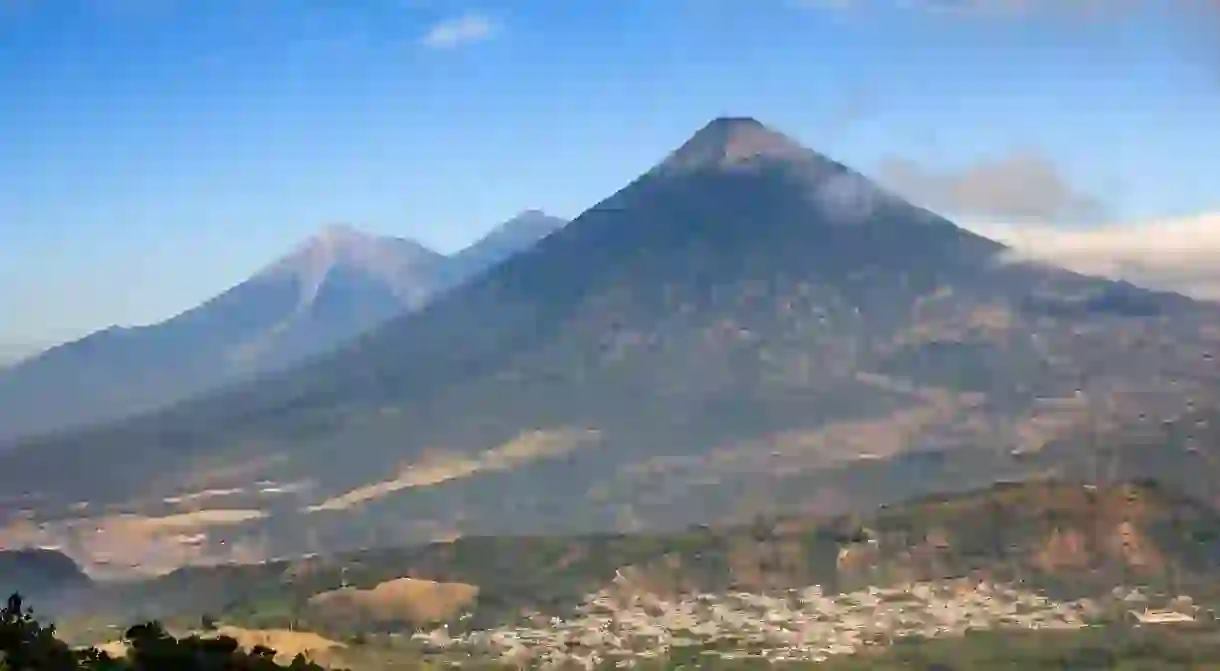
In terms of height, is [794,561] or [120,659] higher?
[120,659]

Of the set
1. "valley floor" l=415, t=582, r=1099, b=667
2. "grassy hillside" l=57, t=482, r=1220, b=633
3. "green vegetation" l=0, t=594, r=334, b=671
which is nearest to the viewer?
"green vegetation" l=0, t=594, r=334, b=671

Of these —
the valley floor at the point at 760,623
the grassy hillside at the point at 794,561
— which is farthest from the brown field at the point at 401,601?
the valley floor at the point at 760,623

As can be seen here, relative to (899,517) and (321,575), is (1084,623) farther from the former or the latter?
(321,575)

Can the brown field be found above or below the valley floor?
above

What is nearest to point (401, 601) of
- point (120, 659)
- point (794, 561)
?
point (794, 561)

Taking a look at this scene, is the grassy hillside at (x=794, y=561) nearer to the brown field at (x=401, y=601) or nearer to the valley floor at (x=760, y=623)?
the brown field at (x=401, y=601)

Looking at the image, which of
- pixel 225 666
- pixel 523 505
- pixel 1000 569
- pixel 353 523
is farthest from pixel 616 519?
pixel 225 666

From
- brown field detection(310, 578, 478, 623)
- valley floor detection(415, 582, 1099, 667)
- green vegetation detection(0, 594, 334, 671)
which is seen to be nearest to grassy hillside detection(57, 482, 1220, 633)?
brown field detection(310, 578, 478, 623)

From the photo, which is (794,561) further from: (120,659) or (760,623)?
(120,659)

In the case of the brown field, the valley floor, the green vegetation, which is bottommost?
the valley floor

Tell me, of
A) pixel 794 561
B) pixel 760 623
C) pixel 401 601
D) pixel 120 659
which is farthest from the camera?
pixel 794 561

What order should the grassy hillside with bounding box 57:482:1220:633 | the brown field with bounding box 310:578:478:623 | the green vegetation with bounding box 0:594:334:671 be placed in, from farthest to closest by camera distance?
1. the grassy hillside with bounding box 57:482:1220:633
2. the brown field with bounding box 310:578:478:623
3. the green vegetation with bounding box 0:594:334:671

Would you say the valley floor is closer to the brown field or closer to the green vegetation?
the brown field
